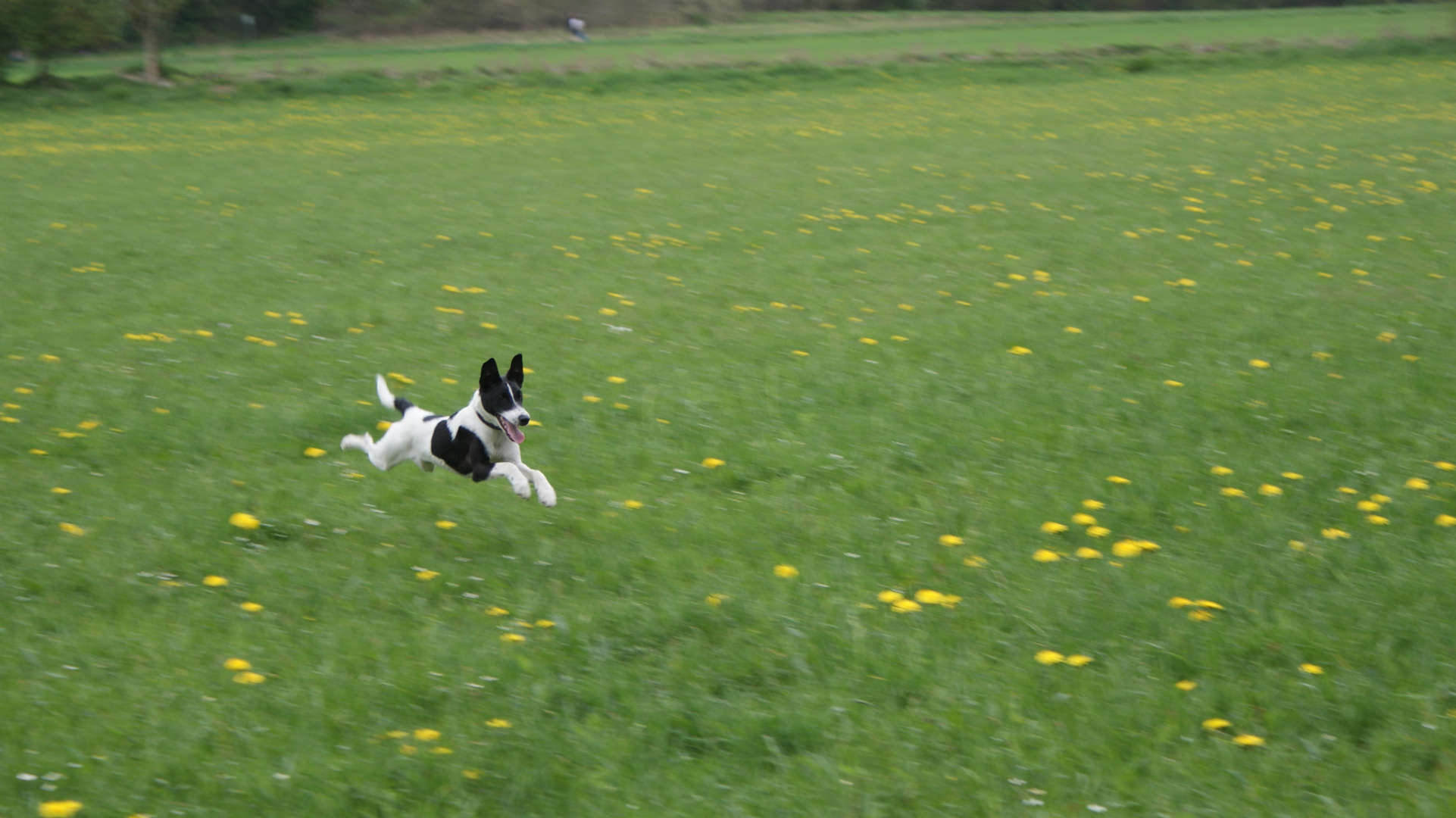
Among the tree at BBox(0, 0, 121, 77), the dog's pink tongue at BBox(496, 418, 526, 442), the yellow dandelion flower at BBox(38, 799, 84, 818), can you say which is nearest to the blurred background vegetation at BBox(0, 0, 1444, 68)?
the tree at BBox(0, 0, 121, 77)

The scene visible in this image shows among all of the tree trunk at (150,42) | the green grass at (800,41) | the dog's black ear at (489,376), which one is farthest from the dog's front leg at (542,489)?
the tree trunk at (150,42)

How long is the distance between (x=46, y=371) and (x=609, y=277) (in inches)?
198

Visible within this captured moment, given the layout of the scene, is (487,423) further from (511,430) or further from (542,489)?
(542,489)

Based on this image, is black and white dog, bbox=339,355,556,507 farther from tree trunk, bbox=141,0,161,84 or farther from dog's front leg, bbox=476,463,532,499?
tree trunk, bbox=141,0,161,84

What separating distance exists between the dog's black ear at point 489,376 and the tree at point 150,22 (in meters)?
33.9

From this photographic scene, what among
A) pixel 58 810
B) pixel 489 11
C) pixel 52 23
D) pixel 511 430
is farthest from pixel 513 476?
pixel 489 11

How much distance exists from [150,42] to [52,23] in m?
3.37

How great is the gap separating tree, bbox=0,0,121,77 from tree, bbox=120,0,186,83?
1365 millimetres

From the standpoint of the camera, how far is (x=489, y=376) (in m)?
5.62

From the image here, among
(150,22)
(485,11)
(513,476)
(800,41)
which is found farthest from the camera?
(485,11)

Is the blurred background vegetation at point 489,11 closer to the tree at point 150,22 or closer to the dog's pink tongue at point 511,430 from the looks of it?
the tree at point 150,22

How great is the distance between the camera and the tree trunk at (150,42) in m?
35.7

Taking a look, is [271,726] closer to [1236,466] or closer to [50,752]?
[50,752]

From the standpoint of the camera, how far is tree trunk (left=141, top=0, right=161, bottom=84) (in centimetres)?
3569
